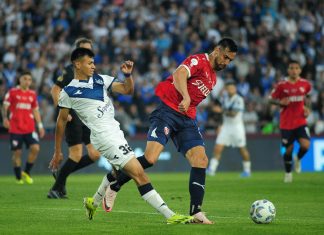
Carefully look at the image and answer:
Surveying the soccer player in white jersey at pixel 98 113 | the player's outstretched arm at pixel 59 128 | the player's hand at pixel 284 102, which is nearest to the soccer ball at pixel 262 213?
the soccer player in white jersey at pixel 98 113

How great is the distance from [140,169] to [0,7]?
19119mm

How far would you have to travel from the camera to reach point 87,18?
28469mm

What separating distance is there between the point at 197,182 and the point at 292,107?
9.17 m

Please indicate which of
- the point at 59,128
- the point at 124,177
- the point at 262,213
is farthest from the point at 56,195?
the point at 262,213

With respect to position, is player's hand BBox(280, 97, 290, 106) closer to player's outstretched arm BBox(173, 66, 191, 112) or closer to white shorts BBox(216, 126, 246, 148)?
white shorts BBox(216, 126, 246, 148)

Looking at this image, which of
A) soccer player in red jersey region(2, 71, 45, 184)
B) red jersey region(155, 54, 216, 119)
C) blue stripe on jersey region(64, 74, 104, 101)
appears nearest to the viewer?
blue stripe on jersey region(64, 74, 104, 101)

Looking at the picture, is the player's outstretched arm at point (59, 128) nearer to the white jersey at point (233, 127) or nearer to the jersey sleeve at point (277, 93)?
the jersey sleeve at point (277, 93)

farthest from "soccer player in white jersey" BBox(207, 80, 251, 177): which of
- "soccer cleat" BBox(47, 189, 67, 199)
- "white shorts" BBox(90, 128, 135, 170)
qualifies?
"white shorts" BBox(90, 128, 135, 170)

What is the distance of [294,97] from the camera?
1941cm

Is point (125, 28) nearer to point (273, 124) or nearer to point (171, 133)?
point (273, 124)

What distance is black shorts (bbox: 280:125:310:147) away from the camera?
63.6 ft

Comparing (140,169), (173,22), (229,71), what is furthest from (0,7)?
(140,169)

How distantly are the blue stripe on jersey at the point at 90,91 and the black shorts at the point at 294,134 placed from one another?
9422mm

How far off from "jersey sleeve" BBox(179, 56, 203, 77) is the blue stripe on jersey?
115cm
